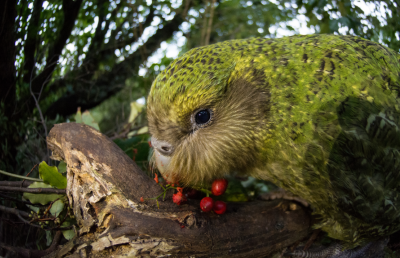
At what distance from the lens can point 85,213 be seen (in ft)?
3.40

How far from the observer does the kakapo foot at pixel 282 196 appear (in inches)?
58.4

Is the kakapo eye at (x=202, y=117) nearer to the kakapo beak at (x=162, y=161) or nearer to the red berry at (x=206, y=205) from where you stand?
the kakapo beak at (x=162, y=161)

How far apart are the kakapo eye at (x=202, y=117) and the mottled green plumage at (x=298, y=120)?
0.02 meters

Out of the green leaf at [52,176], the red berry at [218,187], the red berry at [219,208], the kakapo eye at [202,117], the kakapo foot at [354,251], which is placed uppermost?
the kakapo eye at [202,117]

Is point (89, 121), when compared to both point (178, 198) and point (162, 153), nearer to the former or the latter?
point (162, 153)

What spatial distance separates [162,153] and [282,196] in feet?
A: 2.43

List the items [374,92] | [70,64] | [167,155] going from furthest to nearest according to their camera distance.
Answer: [70,64]
[167,155]
[374,92]

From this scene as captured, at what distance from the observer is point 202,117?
1.13 metres

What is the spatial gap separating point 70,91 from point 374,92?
5.84 feet

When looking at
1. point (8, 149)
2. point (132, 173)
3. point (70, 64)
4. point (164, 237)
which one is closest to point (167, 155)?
point (132, 173)

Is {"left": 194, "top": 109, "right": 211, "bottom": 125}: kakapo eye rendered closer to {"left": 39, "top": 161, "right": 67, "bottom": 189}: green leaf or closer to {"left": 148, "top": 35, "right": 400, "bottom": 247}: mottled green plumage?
{"left": 148, "top": 35, "right": 400, "bottom": 247}: mottled green plumage

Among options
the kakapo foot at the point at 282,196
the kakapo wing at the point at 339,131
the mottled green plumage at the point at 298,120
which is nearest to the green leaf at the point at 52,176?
the mottled green plumage at the point at 298,120

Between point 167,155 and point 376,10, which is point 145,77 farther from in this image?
point 376,10

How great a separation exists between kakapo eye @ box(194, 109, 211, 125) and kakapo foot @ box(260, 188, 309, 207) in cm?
70
